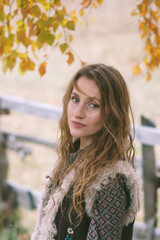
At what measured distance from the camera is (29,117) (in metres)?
8.65

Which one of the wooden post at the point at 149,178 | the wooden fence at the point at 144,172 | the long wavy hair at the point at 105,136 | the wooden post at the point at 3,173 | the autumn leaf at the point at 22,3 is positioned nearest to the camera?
the long wavy hair at the point at 105,136

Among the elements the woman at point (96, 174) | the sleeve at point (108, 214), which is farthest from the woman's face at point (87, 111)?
the sleeve at point (108, 214)

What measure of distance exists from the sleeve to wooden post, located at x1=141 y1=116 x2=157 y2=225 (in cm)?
170

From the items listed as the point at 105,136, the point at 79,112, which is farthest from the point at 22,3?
the point at 105,136

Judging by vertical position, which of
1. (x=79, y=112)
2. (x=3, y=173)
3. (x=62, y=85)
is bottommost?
(x=3, y=173)

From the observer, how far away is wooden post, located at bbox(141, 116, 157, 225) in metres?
3.15

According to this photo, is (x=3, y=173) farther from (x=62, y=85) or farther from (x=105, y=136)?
(x=62, y=85)

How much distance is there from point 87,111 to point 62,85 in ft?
29.7

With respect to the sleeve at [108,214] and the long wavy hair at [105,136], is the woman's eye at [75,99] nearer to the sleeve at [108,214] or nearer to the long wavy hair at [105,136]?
the long wavy hair at [105,136]

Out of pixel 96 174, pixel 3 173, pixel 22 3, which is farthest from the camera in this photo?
pixel 3 173

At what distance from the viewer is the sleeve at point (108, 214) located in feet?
4.76

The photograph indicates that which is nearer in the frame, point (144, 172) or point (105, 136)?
point (105, 136)

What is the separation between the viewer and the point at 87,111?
1.66m

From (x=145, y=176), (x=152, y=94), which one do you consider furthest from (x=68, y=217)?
(x=152, y=94)
